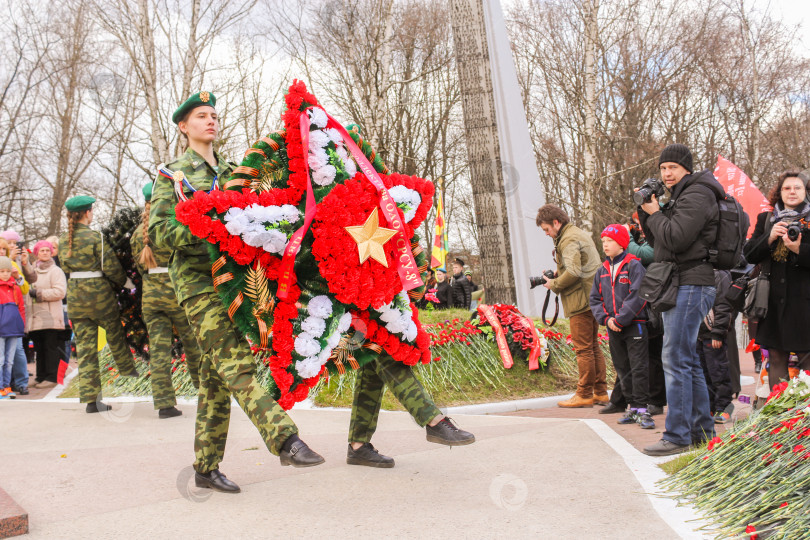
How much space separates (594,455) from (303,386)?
85.6 inches

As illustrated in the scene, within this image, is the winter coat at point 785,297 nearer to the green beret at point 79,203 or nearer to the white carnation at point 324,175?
the white carnation at point 324,175

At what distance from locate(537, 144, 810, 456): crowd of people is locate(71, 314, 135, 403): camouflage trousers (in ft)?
15.4

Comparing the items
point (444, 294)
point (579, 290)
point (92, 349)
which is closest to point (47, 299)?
point (92, 349)

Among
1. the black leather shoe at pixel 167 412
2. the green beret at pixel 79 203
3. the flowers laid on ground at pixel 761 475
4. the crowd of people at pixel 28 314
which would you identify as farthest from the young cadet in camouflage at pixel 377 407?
the crowd of people at pixel 28 314

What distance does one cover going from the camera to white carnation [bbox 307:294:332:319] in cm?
404

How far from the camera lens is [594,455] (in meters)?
4.91

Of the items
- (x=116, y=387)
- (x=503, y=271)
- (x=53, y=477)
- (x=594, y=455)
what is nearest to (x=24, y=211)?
(x=116, y=387)

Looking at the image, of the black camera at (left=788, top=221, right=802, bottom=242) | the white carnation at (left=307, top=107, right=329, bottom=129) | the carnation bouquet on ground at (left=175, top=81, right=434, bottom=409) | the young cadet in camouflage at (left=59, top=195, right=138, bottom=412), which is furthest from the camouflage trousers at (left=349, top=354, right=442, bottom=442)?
the young cadet in camouflage at (left=59, top=195, right=138, bottom=412)

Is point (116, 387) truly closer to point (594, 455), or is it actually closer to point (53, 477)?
point (53, 477)

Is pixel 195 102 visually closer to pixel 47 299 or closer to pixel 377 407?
pixel 377 407

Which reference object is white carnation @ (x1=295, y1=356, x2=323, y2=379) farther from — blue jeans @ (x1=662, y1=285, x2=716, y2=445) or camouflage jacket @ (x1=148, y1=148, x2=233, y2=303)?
blue jeans @ (x1=662, y1=285, x2=716, y2=445)

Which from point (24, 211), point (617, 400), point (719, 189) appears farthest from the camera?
point (24, 211)

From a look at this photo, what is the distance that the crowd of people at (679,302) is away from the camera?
189 inches

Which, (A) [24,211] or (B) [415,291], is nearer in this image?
(B) [415,291]
